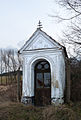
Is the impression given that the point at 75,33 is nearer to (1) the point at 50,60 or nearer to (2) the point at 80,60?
(1) the point at 50,60

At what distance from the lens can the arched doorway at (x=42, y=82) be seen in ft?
34.8

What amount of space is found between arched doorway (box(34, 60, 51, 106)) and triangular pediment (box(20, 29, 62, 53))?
107cm

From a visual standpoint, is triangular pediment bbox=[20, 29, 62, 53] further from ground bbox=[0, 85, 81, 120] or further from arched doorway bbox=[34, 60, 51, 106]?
ground bbox=[0, 85, 81, 120]

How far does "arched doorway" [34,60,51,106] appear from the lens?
34.8ft

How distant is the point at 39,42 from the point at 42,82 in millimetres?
2390

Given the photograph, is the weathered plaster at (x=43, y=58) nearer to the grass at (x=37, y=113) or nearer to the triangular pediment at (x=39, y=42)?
the triangular pediment at (x=39, y=42)

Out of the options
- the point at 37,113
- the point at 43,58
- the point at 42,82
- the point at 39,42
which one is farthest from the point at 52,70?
the point at 37,113

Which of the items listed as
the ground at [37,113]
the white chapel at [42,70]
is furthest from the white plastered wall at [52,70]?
the ground at [37,113]

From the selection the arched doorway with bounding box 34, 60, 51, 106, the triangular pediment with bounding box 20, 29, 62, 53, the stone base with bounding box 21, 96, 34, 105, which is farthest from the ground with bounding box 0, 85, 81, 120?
the triangular pediment with bounding box 20, 29, 62, 53

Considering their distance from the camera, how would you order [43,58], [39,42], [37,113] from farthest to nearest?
1. [39,42]
2. [43,58]
3. [37,113]

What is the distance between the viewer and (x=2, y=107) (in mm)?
8703

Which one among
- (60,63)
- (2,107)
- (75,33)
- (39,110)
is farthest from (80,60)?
(2,107)

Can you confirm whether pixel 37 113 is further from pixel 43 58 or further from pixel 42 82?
pixel 43 58

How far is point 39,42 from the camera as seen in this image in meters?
10.4
